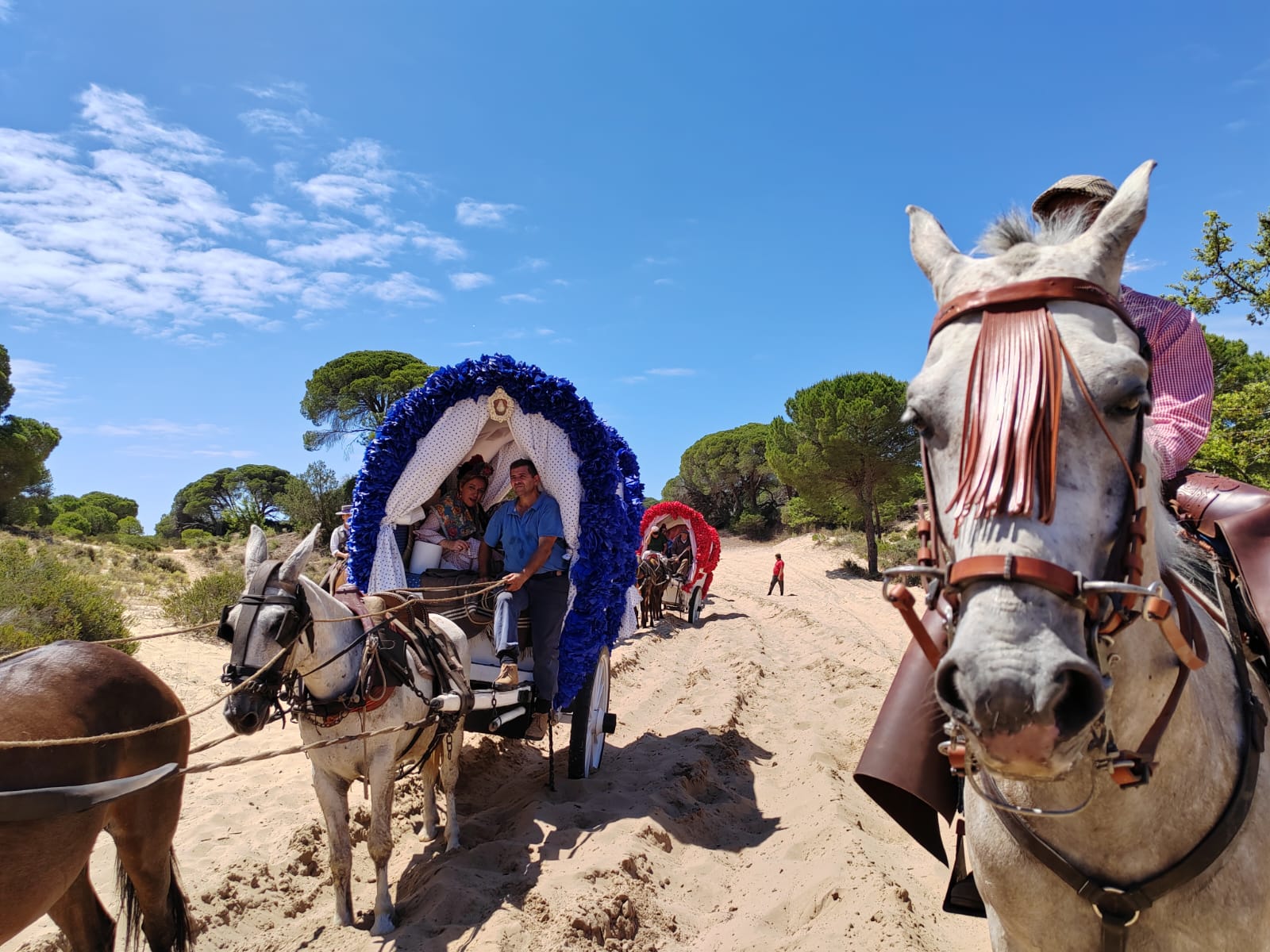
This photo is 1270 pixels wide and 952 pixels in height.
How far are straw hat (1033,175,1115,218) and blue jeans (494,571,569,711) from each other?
443 centimetres

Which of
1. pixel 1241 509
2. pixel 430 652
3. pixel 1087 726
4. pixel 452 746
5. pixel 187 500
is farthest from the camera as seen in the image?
pixel 187 500

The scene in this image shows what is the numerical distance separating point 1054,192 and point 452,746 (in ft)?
16.7

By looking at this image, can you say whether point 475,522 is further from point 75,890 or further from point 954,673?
point 954,673

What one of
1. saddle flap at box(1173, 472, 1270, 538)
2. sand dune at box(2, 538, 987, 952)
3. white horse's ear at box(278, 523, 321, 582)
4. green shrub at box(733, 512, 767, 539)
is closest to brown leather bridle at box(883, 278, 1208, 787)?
saddle flap at box(1173, 472, 1270, 538)

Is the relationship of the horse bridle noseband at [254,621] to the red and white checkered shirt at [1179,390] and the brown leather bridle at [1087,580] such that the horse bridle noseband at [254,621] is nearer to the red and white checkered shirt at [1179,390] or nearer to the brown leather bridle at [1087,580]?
the brown leather bridle at [1087,580]

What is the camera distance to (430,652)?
5113 mm

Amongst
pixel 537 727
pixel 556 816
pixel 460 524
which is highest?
pixel 460 524

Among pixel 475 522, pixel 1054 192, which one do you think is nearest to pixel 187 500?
pixel 475 522

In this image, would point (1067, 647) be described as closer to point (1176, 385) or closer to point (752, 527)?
point (1176, 385)

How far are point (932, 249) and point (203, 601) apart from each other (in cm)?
1365

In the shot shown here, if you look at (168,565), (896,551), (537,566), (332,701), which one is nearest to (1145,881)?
(332,701)

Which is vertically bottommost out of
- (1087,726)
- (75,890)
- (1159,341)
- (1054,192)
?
(75,890)

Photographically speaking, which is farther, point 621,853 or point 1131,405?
point 621,853

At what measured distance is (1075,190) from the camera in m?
2.73
